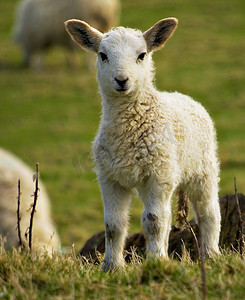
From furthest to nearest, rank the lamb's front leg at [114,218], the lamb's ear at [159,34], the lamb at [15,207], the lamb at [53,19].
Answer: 1. the lamb at [53,19]
2. the lamb at [15,207]
3. the lamb's ear at [159,34]
4. the lamb's front leg at [114,218]

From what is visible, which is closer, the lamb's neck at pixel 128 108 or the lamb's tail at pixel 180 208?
the lamb's neck at pixel 128 108

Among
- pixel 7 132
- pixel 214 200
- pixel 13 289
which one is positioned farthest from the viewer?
pixel 7 132

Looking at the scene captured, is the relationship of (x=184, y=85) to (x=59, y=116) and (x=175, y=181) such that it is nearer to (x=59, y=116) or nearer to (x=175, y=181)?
(x=59, y=116)

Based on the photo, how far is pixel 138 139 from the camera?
17.7ft

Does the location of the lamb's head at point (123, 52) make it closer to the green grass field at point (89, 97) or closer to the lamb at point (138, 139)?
the lamb at point (138, 139)

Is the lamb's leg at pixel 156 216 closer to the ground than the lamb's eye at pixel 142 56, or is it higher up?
closer to the ground

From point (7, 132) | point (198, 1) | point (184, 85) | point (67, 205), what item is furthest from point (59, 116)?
point (198, 1)

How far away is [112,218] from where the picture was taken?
551 cm

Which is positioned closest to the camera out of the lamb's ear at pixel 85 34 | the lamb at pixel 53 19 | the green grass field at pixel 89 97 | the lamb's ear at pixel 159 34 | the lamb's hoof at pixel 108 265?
the lamb's hoof at pixel 108 265

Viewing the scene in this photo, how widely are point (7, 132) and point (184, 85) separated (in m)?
6.79

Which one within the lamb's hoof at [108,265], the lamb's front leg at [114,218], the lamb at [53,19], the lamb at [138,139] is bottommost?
the lamb's hoof at [108,265]

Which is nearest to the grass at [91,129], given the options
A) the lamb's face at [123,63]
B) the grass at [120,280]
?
the grass at [120,280]

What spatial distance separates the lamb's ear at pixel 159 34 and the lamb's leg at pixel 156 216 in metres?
1.30

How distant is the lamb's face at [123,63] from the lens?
5.27 metres
